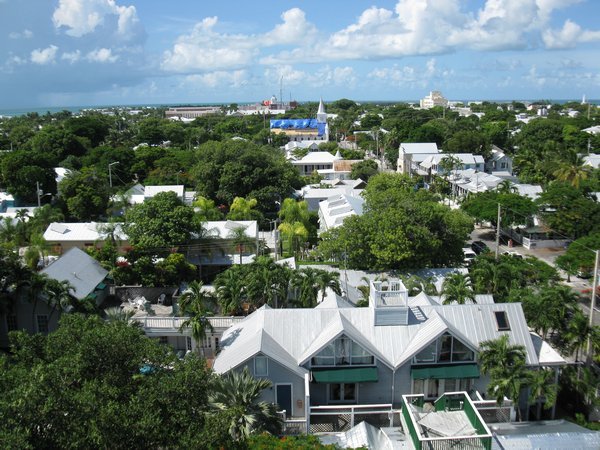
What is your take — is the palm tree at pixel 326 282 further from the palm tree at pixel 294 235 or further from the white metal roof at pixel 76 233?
the white metal roof at pixel 76 233

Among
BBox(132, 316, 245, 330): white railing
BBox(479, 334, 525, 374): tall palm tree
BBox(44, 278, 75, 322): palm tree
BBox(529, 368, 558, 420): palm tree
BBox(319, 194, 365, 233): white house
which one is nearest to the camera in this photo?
BBox(529, 368, 558, 420): palm tree

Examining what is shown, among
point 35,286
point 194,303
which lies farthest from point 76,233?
point 194,303

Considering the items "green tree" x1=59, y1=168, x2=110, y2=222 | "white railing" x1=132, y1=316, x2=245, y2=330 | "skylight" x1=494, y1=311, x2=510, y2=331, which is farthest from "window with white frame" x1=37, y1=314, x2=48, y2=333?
"green tree" x1=59, y1=168, x2=110, y2=222

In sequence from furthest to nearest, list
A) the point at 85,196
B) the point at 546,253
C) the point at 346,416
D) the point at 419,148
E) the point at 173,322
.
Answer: the point at 419,148 < the point at 85,196 < the point at 546,253 < the point at 173,322 < the point at 346,416

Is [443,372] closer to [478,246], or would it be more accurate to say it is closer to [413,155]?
[478,246]

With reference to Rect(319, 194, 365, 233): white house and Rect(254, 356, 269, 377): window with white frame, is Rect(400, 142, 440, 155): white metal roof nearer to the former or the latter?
Rect(319, 194, 365, 233): white house

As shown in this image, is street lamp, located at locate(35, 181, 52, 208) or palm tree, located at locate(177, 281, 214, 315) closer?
palm tree, located at locate(177, 281, 214, 315)
